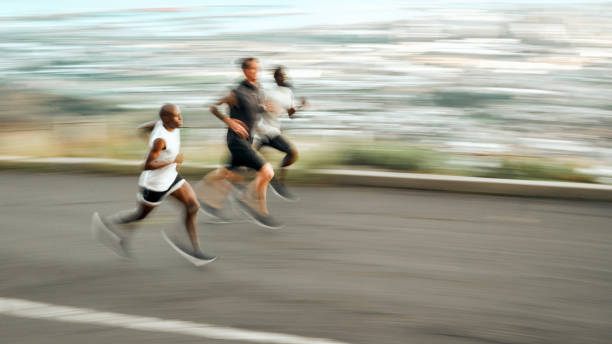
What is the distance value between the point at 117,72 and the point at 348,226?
10.2 m

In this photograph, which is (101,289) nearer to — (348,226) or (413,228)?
(348,226)

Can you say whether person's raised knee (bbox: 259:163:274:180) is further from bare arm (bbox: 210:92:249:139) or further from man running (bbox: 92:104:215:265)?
man running (bbox: 92:104:215:265)

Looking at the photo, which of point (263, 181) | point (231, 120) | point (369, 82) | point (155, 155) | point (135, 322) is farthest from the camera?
point (369, 82)

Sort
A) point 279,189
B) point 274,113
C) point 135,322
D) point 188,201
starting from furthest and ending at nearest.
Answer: point 279,189 → point 274,113 → point 188,201 → point 135,322

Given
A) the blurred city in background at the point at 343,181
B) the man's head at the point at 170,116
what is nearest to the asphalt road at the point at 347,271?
the blurred city in background at the point at 343,181

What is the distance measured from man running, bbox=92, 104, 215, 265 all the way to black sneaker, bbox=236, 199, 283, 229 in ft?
3.17

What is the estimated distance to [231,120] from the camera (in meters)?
6.53

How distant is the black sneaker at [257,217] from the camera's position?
6.78m

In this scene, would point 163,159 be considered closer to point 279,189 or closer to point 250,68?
point 250,68

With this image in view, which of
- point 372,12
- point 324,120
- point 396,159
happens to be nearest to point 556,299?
point 396,159

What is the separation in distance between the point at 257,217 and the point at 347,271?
1.50 meters

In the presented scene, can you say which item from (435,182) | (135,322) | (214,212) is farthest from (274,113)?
(135,322)

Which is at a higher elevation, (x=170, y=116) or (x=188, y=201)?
(x=170, y=116)

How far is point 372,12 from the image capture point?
15477 millimetres
